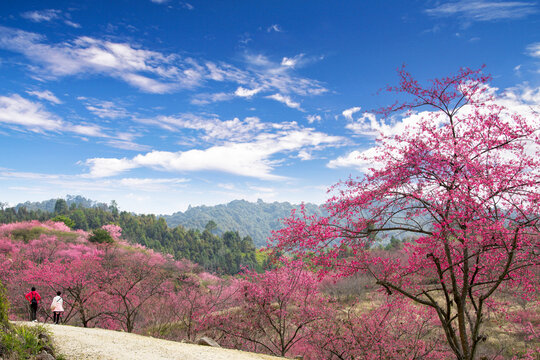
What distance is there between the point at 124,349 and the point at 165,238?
378 feet

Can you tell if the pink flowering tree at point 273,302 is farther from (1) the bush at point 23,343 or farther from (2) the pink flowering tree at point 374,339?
(1) the bush at point 23,343

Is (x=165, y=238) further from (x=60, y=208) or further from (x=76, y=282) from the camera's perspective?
(x=76, y=282)

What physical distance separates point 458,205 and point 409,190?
946mm

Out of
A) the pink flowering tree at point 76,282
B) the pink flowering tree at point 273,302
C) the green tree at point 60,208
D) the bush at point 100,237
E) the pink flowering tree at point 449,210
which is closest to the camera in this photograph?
the pink flowering tree at point 449,210

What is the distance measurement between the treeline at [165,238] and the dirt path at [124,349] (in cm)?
8903

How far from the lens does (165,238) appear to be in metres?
118

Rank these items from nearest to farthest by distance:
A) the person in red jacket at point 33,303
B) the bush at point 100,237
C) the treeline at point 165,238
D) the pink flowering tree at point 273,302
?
the pink flowering tree at point 273,302 → the person in red jacket at point 33,303 → the bush at point 100,237 → the treeline at point 165,238

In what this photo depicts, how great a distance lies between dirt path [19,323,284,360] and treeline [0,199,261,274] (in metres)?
89.0

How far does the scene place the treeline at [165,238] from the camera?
101 metres

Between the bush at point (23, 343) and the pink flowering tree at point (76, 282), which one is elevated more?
the bush at point (23, 343)

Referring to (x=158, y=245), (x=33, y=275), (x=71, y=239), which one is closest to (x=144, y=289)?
(x=33, y=275)

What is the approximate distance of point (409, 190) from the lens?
262 inches

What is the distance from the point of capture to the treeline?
101 metres

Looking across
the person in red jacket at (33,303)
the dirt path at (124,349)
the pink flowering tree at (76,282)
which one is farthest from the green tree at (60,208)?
the dirt path at (124,349)
